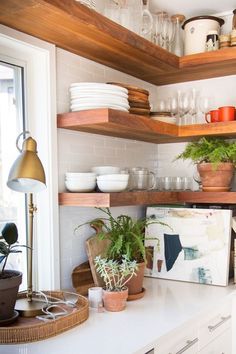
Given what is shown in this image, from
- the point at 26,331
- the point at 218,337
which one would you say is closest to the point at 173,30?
the point at 218,337

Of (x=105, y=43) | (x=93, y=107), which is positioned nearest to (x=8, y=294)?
(x=93, y=107)

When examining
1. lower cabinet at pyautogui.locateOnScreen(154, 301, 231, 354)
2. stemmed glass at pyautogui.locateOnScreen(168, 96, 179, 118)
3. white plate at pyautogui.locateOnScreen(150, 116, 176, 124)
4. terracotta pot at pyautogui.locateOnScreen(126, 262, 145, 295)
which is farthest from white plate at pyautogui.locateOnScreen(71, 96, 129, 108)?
lower cabinet at pyautogui.locateOnScreen(154, 301, 231, 354)

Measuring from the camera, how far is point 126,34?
1888 millimetres

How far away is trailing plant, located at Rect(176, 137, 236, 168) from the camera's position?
2205 millimetres

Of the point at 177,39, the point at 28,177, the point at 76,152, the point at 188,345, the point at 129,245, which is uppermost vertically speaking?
the point at 177,39

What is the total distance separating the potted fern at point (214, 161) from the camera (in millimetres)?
2217

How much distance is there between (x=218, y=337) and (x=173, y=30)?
1754 millimetres

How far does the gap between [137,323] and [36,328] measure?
0.41 meters

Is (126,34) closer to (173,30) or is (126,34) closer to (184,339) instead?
(173,30)

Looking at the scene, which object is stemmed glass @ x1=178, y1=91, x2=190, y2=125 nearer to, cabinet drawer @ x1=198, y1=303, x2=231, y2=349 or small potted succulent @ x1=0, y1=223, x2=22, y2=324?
cabinet drawer @ x1=198, y1=303, x2=231, y2=349

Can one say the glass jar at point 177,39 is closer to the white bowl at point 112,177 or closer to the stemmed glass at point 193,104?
the stemmed glass at point 193,104

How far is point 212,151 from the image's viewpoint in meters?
2.25

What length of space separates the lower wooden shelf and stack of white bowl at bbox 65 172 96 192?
1.8 inches

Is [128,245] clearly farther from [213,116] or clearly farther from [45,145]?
[213,116]
